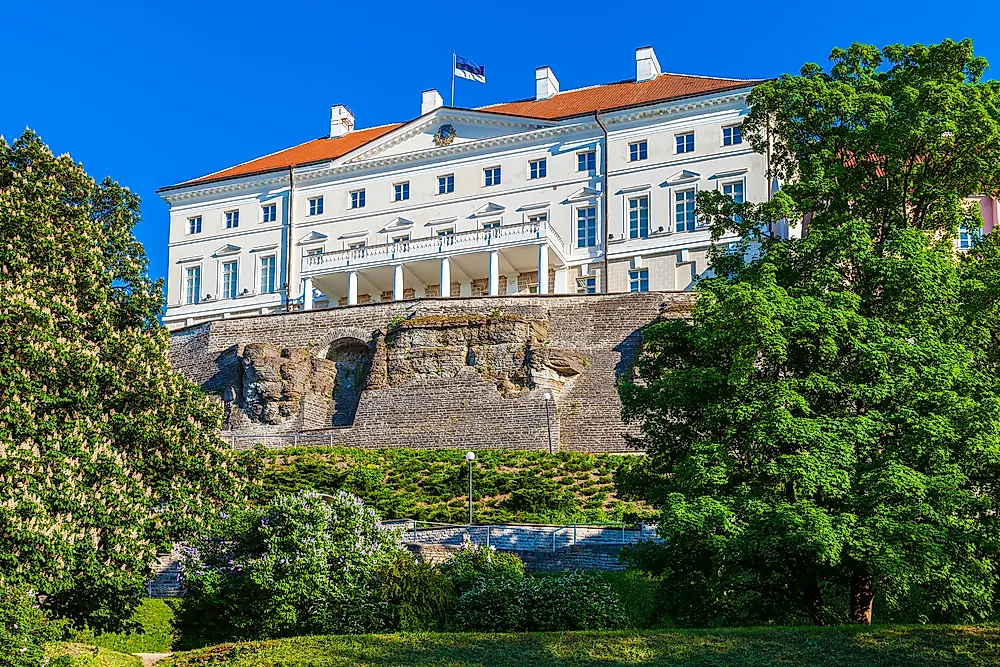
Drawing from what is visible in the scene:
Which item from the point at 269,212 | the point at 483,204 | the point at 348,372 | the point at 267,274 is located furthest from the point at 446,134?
the point at 348,372

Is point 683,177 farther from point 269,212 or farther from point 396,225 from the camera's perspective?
point 269,212

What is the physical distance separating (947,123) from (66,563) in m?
15.6

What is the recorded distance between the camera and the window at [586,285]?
49.8 meters

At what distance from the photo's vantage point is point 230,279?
189 feet

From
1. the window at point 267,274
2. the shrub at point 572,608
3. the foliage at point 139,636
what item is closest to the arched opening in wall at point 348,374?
the window at point 267,274

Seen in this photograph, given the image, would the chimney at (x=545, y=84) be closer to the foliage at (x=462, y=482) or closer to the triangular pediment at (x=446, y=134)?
the triangular pediment at (x=446, y=134)

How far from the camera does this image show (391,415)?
41.8 m

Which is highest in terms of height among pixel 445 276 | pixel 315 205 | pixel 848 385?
pixel 315 205

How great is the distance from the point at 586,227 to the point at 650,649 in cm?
3637

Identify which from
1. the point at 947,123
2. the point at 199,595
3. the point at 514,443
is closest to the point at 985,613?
the point at 947,123

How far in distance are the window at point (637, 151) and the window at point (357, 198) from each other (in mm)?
12887

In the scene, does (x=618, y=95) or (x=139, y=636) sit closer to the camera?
(x=139, y=636)

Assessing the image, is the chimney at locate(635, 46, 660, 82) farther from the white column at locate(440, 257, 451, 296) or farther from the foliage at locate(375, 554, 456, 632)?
the foliage at locate(375, 554, 456, 632)

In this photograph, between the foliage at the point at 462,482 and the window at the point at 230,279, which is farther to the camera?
the window at the point at 230,279
